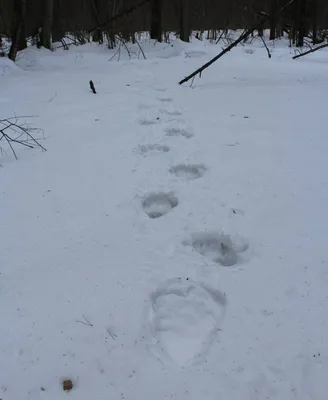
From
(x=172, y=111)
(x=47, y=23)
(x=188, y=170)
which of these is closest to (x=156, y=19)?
(x=47, y=23)

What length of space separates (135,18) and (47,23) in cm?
397

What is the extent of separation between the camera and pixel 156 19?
965cm

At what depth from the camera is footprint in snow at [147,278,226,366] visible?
4.82 feet

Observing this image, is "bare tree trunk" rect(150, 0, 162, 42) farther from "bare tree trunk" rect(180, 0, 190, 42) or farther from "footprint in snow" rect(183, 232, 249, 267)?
"footprint in snow" rect(183, 232, 249, 267)

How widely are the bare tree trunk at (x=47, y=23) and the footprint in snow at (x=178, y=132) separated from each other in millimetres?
5870

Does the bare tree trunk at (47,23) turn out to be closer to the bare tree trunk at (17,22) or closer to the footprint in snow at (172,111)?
the bare tree trunk at (17,22)

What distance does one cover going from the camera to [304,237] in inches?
80.1

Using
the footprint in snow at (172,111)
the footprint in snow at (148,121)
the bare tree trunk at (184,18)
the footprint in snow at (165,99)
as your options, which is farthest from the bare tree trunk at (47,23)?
the footprint in snow at (148,121)

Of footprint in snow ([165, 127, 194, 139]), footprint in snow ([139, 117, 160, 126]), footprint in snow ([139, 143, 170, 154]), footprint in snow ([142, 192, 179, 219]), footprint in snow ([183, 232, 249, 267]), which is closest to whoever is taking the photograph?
footprint in snow ([183, 232, 249, 267])

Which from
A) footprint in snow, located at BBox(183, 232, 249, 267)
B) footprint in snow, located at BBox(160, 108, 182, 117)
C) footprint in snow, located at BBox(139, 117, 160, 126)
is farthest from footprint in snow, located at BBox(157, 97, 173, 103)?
footprint in snow, located at BBox(183, 232, 249, 267)

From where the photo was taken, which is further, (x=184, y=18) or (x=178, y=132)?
(x=184, y=18)

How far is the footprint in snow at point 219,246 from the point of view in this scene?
1.96m

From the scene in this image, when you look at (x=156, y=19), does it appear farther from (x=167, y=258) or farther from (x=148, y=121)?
(x=167, y=258)

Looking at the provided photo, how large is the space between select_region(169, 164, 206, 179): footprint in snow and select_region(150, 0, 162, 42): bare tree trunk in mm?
7680
